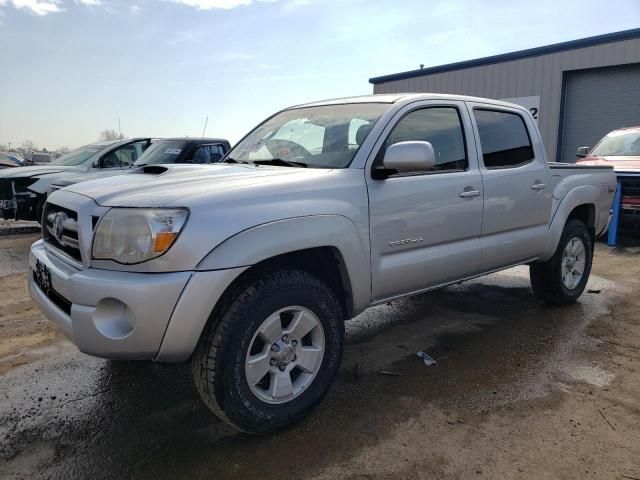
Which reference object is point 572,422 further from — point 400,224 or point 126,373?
point 126,373

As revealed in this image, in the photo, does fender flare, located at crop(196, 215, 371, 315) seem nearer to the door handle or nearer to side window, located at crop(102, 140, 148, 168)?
the door handle

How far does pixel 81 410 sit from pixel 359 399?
1.67 meters

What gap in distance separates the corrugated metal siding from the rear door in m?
11.9

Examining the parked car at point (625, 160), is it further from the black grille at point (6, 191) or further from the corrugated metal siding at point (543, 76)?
the black grille at point (6, 191)

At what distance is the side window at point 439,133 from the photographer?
137 inches

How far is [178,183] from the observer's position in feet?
9.19

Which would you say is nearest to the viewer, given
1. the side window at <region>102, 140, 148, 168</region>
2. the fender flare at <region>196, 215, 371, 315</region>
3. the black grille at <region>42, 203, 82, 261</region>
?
the fender flare at <region>196, 215, 371, 315</region>

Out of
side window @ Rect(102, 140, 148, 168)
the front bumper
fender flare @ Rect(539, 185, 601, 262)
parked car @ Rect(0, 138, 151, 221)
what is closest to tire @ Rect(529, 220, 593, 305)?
fender flare @ Rect(539, 185, 601, 262)

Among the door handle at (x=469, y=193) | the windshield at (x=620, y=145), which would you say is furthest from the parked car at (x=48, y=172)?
the windshield at (x=620, y=145)

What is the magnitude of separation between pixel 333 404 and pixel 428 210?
4.50ft

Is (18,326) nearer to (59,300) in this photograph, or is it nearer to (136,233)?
(59,300)

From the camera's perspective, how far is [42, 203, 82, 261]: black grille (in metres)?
2.73

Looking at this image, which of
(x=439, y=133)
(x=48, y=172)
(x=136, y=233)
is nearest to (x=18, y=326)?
(x=136, y=233)

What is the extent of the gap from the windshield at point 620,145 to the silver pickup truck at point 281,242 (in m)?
6.75
